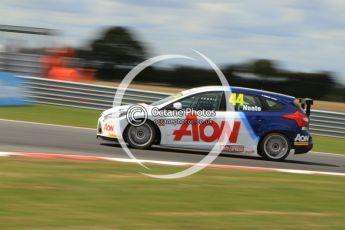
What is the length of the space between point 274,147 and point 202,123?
65.8 inches

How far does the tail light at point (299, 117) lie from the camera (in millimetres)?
12648

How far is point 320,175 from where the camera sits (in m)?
10.2

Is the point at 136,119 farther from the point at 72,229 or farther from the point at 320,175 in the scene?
the point at 72,229

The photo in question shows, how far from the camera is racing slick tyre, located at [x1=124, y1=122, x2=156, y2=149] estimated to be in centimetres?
1205

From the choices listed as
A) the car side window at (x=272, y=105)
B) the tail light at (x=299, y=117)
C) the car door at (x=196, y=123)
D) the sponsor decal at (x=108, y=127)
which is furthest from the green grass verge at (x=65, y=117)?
the car door at (x=196, y=123)

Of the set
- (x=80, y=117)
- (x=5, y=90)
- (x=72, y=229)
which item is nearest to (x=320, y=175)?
(x=72, y=229)

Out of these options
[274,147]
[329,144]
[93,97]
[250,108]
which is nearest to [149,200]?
[250,108]

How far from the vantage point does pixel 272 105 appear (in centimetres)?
1268

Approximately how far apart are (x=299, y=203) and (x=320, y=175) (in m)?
3.27

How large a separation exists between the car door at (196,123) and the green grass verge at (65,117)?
539 centimetres

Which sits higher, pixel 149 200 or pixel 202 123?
pixel 202 123

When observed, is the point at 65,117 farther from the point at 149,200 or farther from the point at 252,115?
the point at 149,200

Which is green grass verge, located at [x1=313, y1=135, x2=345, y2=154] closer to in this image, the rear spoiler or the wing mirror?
the rear spoiler

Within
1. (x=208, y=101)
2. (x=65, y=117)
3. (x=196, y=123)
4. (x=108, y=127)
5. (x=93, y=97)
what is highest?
(x=208, y=101)
